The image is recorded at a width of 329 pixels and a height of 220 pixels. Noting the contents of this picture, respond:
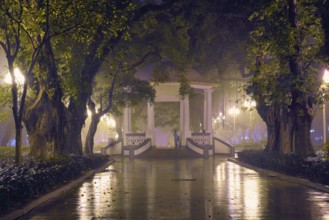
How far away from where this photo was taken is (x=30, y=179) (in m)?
15.3

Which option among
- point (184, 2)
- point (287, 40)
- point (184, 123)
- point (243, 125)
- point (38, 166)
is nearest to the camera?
point (38, 166)

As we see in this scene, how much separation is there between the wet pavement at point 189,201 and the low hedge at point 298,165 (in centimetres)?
92

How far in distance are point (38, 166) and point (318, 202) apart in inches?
368

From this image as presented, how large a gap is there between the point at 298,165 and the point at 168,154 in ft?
80.3

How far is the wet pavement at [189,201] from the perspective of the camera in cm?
1266

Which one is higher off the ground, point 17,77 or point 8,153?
point 17,77

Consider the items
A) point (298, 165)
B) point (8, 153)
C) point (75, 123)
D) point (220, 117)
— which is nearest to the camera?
point (298, 165)

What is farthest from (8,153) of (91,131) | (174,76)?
A: (174,76)

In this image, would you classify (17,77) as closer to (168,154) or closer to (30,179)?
(30,179)

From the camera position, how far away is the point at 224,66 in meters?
47.8

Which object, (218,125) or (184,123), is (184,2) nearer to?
(184,123)

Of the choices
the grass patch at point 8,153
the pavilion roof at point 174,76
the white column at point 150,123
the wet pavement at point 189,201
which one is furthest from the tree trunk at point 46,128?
the pavilion roof at point 174,76

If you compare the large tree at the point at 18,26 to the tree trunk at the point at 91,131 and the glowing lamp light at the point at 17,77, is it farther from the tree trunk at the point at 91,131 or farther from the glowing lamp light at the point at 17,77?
the tree trunk at the point at 91,131

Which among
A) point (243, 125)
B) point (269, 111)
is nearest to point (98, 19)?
point (269, 111)
